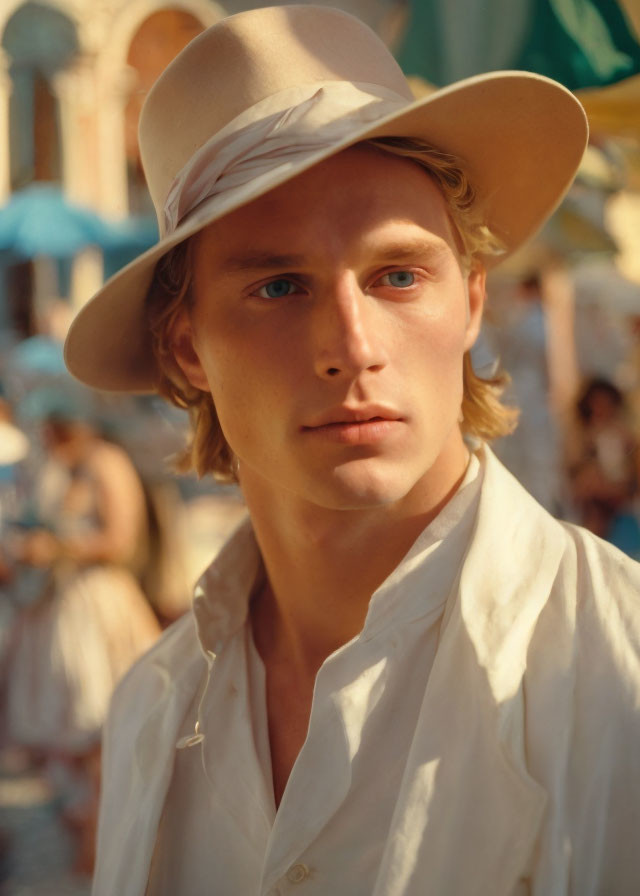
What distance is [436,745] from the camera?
142 centimetres

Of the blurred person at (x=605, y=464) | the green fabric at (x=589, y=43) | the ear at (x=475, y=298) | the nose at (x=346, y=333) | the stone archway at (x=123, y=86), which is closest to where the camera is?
the nose at (x=346, y=333)

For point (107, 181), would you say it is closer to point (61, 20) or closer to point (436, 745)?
point (61, 20)

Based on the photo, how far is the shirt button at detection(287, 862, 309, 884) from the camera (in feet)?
4.83

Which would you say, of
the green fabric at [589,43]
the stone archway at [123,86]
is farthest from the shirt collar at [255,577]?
the stone archway at [123,86]

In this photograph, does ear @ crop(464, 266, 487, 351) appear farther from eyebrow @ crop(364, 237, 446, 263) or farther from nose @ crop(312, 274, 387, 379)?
nose @ crop(312, 274, 387, 379)

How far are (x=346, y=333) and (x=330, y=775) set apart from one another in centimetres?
60

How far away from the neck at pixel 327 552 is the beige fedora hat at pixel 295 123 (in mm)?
433

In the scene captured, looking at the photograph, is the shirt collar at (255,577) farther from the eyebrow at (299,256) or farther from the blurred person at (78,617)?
the blurred person at (78,617)

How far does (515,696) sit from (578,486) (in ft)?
17.5

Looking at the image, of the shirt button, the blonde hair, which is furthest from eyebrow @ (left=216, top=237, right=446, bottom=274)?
the shirt button

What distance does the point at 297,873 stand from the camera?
1.47m

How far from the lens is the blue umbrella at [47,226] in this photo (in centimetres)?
891

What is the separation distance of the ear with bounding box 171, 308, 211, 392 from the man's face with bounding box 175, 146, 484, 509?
0.19m

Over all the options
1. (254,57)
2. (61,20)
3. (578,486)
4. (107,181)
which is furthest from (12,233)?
(254,57)
